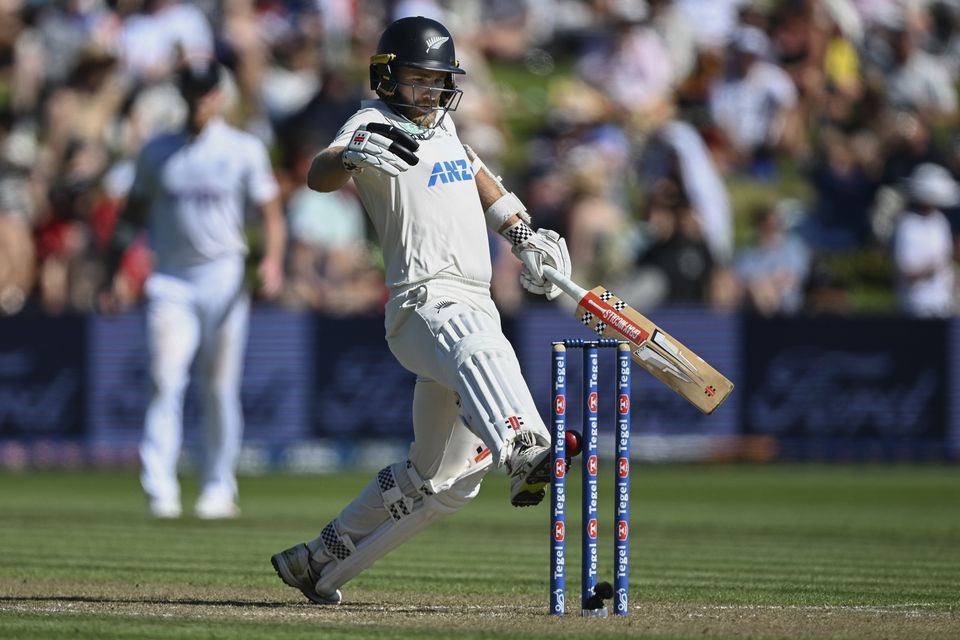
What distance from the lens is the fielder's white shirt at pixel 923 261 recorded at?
1833cm

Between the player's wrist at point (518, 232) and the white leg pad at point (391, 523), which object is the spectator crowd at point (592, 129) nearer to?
the player's wrist at point (518, 232)

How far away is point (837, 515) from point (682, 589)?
209 inches

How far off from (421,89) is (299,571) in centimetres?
195

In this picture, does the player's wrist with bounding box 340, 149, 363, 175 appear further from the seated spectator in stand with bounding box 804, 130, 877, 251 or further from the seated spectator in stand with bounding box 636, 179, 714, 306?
the seated spectator in stand with bounding box 804, 130, 877, 251

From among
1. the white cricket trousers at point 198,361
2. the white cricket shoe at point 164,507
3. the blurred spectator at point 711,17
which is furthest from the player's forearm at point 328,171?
the blurred spectator at point 711,17

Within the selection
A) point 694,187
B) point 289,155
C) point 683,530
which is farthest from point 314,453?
point 683,530

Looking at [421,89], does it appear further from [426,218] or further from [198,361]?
[198,361]

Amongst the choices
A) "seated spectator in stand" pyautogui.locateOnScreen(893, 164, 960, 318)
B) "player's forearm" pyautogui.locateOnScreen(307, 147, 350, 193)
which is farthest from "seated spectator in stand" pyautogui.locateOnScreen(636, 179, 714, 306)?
"player's forearm" pyautogui.locateOnScreen(307, 147, 350, 193)

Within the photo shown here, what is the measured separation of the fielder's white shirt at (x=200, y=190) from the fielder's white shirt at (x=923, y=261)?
8419 millimetres

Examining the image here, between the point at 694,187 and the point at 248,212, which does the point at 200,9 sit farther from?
the point at 248,212

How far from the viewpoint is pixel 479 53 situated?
885 inches

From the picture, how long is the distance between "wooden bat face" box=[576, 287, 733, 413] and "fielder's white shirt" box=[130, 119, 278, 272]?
5.48 m

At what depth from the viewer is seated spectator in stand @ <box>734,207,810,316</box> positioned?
18.7 meters

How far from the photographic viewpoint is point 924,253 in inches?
728
